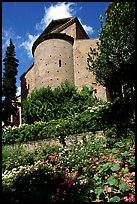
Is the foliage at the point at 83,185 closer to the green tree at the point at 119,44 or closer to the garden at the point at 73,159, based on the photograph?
the garden at the point at 73,159

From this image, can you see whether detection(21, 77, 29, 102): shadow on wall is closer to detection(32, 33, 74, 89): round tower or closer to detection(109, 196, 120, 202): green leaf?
A: detection(32, 33, 74, 89): round tower

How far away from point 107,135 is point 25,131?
6079 mm

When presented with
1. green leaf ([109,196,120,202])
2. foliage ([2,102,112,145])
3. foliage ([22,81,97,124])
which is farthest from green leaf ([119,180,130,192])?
foliage ([22,81,97,124])

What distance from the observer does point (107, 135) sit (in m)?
13.1

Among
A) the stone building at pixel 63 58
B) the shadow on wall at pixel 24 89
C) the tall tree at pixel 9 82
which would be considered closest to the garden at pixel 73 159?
the stone building at pixel 63 58

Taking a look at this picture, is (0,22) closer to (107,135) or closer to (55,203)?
(55,203)

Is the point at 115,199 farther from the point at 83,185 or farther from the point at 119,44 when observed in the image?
the point at 119,44

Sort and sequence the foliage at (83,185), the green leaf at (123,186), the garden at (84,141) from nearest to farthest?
1. the green leaf at (123,186)
2. the foliage at (83,185)
3. the garden at (84,141)

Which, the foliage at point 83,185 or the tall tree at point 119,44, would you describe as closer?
the foliage at point 83,185

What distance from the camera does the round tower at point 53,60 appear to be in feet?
85.7

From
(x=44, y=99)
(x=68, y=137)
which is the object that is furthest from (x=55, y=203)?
(x=44, y=99)

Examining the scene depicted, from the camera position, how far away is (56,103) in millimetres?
22672

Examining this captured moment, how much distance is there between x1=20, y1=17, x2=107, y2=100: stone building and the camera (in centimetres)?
2608

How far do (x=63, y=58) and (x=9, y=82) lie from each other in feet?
23.0
